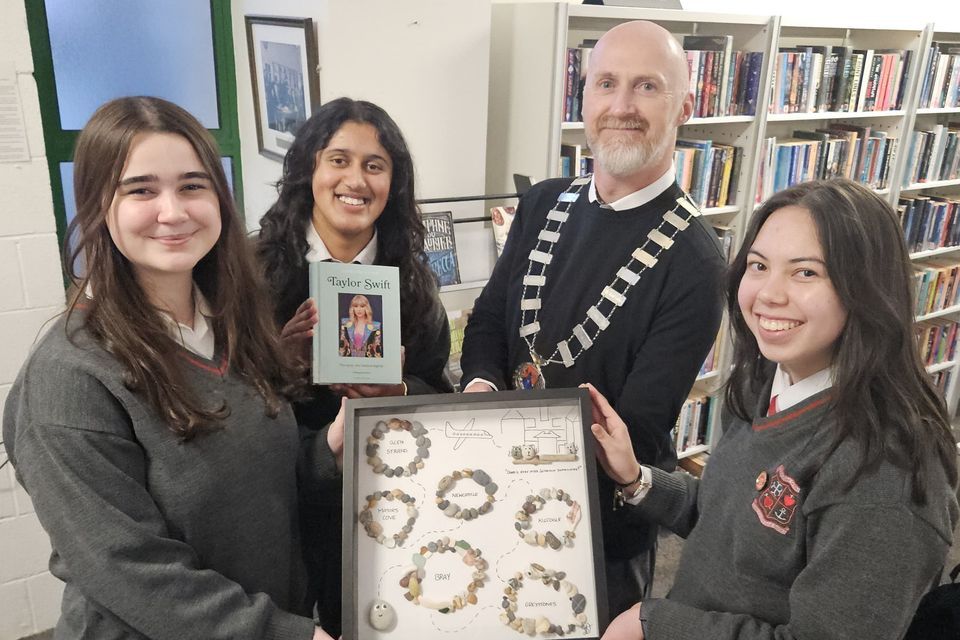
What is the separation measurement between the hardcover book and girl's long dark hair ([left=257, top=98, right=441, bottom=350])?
0.79 m

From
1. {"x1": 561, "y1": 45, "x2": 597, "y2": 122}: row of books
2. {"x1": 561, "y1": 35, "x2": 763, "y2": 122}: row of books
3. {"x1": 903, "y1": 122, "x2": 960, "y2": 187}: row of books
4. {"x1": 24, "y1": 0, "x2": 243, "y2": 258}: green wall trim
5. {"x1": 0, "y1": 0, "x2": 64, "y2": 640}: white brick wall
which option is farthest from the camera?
{"x1": 903, "y1": 122, "x2": 960, "y2": 187}: row of books

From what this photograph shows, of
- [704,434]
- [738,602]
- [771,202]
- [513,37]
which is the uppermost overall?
[513,37]

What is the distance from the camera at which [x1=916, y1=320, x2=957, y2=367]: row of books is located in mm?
4207

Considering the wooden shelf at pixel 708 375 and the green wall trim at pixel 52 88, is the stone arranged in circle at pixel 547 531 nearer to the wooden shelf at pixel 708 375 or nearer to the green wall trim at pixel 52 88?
the green wall trim at pixel 52 88

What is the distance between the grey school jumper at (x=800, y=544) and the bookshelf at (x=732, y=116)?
174 cm

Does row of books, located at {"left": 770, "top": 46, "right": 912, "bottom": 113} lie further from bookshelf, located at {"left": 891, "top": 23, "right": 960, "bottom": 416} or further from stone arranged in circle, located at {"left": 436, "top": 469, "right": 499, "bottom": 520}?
stone arranged in circle, located at {"left": 436, "top": 469, "right": 499, "bottom": 520}

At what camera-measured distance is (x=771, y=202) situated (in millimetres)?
1124

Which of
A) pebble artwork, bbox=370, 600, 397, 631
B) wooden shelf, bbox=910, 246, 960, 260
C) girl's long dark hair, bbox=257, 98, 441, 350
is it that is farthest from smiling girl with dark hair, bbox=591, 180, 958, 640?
wooden shelf, bbox=910, 246, 960, 260

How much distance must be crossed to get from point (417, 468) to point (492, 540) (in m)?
0.17

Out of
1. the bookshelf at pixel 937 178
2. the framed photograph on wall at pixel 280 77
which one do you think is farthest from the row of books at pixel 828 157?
the framed photograph on wall at pixel 280 77

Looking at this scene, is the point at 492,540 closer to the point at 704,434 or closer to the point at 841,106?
the point at 704,434

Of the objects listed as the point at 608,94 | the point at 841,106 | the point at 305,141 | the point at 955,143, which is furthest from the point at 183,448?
the point at 955,143

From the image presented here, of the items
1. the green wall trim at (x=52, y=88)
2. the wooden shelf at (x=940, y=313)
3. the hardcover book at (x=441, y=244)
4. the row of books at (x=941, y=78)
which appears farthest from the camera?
the wooden shelf at (x=940, y=313)

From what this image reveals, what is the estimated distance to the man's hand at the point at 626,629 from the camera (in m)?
1.12
